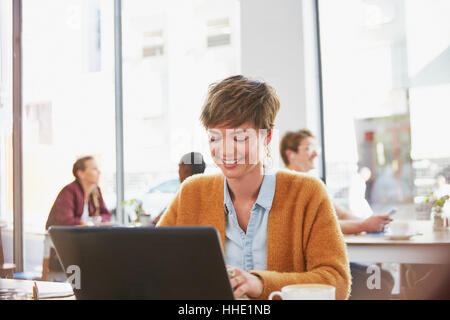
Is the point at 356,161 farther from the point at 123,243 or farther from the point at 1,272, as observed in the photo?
the point at 123,243

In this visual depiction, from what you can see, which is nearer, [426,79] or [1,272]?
[1,272]


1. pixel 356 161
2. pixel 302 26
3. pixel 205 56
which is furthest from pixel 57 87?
pixel 356 161

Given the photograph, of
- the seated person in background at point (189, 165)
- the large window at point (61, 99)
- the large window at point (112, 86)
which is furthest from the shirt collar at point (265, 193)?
the large window at point (61, 99)

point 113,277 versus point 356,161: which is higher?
point 356,161

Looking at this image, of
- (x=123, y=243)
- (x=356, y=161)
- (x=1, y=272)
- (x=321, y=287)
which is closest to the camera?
(x=123, y=243)

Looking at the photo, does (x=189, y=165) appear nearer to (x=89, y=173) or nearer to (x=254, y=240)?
(x=254, y=240)

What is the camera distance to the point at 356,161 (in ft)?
13.5

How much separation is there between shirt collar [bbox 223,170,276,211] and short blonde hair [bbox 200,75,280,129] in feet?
0.48

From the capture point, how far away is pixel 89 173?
3.92 metres

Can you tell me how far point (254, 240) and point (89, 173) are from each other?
2907mm

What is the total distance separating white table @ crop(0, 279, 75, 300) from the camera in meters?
1.17

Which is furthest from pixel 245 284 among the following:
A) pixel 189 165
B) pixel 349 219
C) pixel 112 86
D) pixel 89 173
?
pixel 112 86

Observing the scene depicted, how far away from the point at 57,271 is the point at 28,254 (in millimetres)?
1092

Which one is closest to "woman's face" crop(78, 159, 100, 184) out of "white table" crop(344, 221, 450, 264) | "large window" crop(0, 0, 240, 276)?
"large window" crop(0, 0, 240, 276)
